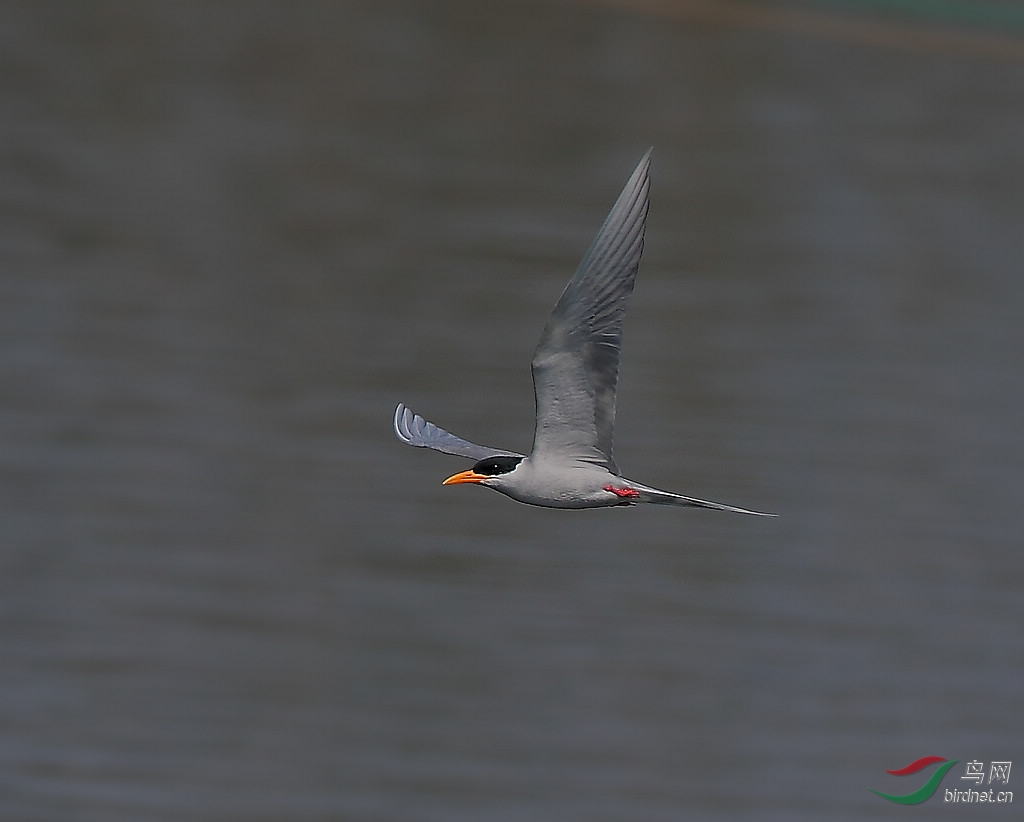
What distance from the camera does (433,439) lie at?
13.0 ft

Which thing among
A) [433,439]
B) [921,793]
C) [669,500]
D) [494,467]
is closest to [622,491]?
[669,500]

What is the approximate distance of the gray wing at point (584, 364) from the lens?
339cm

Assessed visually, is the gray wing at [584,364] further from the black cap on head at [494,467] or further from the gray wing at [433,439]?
the gray wing at [433,439]

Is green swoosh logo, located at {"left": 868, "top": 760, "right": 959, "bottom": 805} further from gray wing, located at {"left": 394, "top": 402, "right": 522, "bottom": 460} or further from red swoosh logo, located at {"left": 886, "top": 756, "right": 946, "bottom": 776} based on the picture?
gray wing, located at {"left": 394, "top": 402, "right": 522, "bottom": 460}

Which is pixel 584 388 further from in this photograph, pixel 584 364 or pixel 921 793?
pixel 921 793

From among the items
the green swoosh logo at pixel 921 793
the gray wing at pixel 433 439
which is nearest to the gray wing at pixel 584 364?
the gray wing at pixel 433 439

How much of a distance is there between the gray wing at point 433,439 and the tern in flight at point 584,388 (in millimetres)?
237

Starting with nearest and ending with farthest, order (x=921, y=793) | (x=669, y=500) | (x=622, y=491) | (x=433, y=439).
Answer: (x=669, y=500) < (x=622, y=491) < (x=433, y=439) < (x=921, y=793)

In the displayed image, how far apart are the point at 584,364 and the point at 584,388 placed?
0.15 feet

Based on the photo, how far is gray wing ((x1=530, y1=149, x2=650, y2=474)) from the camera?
339 centimetres

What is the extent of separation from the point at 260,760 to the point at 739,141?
422 centimetres

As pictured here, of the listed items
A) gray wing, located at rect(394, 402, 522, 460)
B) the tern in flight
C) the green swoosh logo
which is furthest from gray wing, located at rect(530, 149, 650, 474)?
the green swoosh logo

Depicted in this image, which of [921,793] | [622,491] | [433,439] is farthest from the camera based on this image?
[921,793]

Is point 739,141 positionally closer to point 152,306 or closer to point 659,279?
point 659,279
